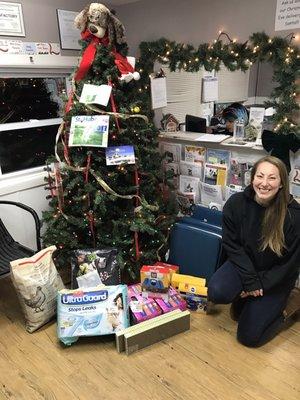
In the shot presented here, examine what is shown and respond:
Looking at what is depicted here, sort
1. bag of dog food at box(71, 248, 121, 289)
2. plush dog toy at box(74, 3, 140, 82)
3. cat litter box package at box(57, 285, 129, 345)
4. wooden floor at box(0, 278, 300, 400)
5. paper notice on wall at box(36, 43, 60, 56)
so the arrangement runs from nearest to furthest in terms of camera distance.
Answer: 1. wooden floor at box(0, 278, 300, 400)
2. cat litter box package at box(57, 285, 129, 345)
3. plush dog toy at box(74, 3, 140, 82)
4. bag of dog food at box(71, 248, 121, 289)
5. paper notice on wall at box(36, 43, 60, 56)

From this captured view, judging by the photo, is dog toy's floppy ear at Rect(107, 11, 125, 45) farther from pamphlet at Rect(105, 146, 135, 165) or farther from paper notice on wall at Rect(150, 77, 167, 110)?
pamphlet at Rect(105, 146, 135, 165)

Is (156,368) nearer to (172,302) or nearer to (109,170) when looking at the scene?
(172,302)

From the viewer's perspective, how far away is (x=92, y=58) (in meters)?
2.19

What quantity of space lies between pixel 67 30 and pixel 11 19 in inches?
16.6

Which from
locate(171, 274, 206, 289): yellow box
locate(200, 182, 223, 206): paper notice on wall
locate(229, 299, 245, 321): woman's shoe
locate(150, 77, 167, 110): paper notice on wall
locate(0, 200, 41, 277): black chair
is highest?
locate(150, 77, 167, 110): paper notice on wall

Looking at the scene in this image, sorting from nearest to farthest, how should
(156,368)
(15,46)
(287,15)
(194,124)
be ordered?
(156,368), (287,15), (15,46), (194,124)

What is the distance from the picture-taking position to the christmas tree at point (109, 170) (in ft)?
7.25

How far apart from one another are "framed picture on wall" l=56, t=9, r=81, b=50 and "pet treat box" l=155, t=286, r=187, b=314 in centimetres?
197

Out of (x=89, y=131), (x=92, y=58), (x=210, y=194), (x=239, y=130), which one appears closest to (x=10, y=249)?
(x=89, y=131)

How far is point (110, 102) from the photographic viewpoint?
225cm

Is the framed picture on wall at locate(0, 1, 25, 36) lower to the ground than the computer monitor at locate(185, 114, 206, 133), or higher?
higher

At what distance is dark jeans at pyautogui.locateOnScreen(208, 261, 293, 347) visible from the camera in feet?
6.24

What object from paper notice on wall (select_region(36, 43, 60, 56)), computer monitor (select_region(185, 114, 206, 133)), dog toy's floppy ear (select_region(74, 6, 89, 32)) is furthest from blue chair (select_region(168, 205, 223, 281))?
paper notice on wall (select_region(36, 43, 60, 56))

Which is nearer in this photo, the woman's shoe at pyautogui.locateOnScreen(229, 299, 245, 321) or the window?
the woman's shoe at pyautogui.locateOnScreen(229, 299, 245, 321)
